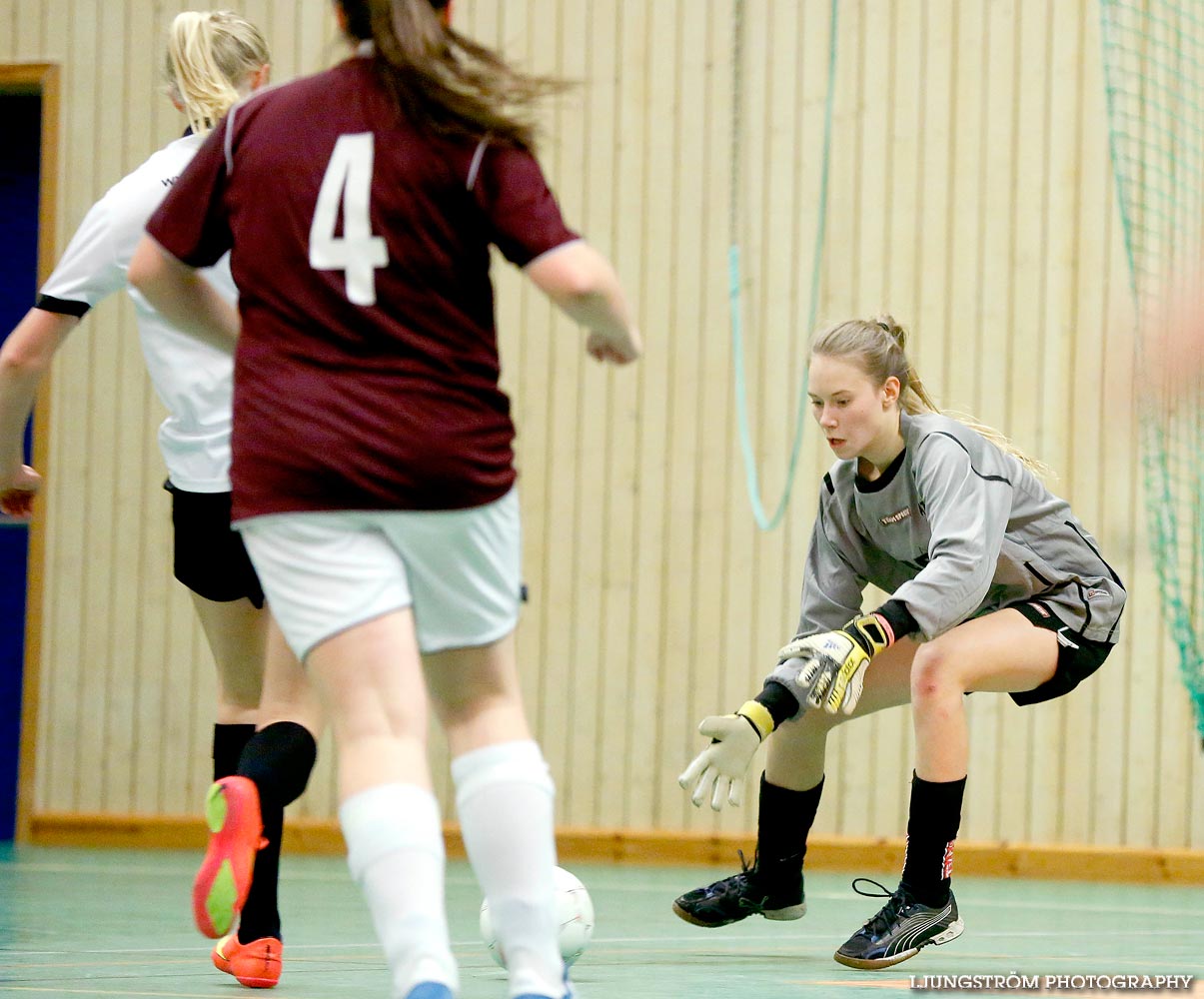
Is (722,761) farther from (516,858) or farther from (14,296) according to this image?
(14,296)

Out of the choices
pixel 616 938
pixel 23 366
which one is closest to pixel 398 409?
pixel 23 366

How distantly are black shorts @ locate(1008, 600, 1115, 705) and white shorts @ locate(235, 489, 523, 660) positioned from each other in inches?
67.6

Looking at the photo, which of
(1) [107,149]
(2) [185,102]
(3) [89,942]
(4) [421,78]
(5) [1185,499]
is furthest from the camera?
(1) [107,149]

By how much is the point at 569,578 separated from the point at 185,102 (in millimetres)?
3299

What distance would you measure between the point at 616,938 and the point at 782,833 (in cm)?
49

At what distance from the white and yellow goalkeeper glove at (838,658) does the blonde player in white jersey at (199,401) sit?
902mm

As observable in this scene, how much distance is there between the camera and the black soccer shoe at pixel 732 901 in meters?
3.45

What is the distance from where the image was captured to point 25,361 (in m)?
2.67

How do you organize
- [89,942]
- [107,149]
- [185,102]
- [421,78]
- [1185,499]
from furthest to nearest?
[107,149] → [1185,499] → [89,942] → [185,102] → [421,78]

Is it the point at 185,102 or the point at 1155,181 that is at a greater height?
the point at 1155,181

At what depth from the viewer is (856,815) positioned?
18.8ft

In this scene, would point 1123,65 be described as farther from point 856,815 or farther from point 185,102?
point 185,102

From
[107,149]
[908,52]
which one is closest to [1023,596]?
[908,52]

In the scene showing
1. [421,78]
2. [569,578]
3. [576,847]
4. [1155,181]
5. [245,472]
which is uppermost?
[1155,181]
